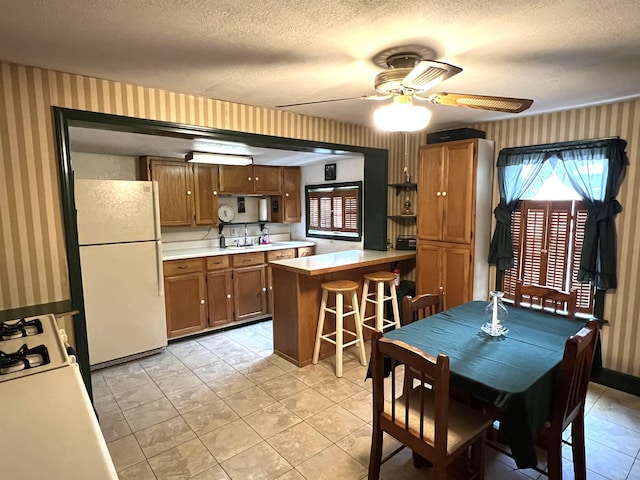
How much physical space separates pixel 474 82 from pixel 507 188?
1433 millimetres

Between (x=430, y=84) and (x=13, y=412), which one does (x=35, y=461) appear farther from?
(x=430, y=84)

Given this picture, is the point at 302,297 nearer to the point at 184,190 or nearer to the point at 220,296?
the point at 220,296

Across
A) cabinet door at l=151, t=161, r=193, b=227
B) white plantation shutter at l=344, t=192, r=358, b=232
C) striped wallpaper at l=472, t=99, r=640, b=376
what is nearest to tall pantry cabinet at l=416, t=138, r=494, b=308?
striped wallpaper at l=472, t=99, r=640, b=376

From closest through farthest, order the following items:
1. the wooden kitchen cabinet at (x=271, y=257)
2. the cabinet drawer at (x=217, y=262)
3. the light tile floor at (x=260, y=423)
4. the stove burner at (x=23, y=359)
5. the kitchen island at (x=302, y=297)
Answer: the stove burner at (x=23, y=359) → the light tile floor at (x=260, y=423) → the kitchen island at (x=302, y=297) → the cabinet drawer at (x=217, y=262) → the wooden kitchen cabinet at (x=271, y=257)

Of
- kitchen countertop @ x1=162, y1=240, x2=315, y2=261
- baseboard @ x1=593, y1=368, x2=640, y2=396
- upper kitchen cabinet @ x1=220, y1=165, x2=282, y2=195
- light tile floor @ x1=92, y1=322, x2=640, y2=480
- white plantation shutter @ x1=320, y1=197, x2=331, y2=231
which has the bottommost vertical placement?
light tile floor @ x1=92, y1=322, x2=640, y2=480

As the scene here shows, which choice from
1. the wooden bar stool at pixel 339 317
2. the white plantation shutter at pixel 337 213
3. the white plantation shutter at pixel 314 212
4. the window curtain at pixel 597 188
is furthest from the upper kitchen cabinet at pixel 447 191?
the white plantation shutter at pixel 314 212

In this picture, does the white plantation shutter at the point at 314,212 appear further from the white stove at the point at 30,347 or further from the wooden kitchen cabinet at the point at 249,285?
the white stove at the point at 30,347

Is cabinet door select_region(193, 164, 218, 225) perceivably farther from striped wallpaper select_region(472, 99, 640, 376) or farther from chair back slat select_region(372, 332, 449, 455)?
striped wallpaper select_region(472, 99, 640, 376)

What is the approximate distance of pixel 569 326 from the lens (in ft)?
7.22

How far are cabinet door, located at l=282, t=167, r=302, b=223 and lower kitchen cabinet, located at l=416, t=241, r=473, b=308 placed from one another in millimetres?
2263

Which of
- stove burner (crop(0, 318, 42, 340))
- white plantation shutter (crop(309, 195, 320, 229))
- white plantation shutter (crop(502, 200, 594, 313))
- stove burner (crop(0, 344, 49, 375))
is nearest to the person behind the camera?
stove burner (crop(0, 344, 49, 375))

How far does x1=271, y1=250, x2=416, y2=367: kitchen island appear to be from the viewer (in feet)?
10.7

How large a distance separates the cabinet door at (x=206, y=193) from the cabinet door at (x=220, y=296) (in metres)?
0.78

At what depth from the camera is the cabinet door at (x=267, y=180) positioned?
507 cm
